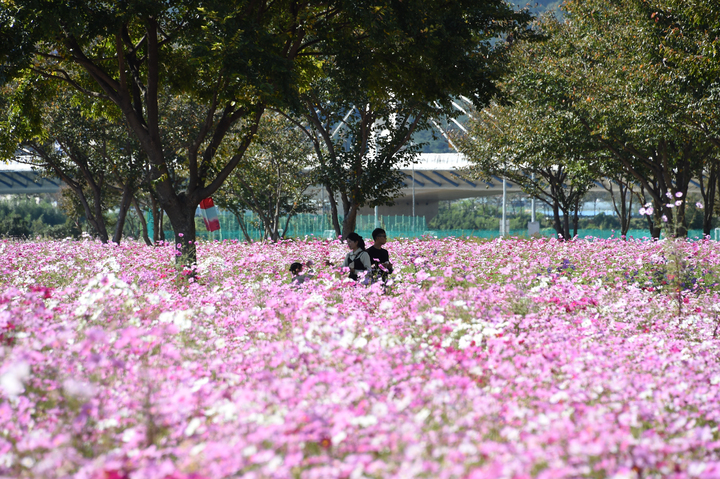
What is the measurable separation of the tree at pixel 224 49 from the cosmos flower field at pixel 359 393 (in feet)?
13.7

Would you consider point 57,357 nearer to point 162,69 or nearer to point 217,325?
point 217,325

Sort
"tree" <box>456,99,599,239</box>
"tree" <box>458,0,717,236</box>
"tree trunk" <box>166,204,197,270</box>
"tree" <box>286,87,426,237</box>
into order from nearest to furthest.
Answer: "tree trunk" <box>166,204,197,270</box>
"tree" <box>458,0,717,236</box>
"tree" <box>286,87,426,237</box>
"tree" <box>456,99,599,239</box>

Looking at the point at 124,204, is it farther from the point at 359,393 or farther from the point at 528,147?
the point at 359,393

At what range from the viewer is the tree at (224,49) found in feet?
28.5

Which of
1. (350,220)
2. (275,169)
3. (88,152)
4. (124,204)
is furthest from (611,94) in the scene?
(88,152)

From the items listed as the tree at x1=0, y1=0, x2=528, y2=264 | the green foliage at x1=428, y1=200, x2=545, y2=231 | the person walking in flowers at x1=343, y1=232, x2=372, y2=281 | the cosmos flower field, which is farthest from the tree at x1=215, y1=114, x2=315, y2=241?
the green foliage at x1=428, y1=200, x2=545, y2=231

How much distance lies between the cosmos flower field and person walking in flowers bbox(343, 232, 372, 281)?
66.1 inches

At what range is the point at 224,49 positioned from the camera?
8680 millimetres

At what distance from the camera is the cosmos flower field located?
259 centimetres

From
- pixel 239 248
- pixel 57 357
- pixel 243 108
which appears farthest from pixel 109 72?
pixel 57 357

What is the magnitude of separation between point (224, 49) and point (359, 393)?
686 centimetres

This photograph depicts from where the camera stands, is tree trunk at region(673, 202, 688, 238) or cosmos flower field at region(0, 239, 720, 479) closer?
cosmos flower field at region(0, 239, 720, 479)

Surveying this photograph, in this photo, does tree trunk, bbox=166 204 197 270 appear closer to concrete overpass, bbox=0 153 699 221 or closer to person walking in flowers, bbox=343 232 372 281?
person walking in flowers, bbox=343 232 372 281

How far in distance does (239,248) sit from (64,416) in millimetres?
10386
